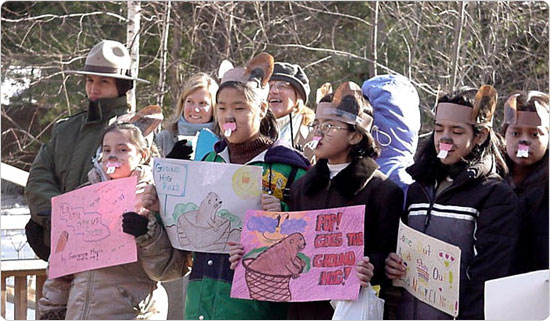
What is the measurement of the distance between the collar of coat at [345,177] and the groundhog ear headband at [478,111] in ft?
1.35

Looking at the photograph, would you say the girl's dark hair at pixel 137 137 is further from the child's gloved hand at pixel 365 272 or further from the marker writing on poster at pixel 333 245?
the child's gloved hand at pixel 365 272

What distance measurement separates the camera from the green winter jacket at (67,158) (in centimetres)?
526

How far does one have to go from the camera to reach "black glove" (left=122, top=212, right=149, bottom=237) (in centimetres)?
464

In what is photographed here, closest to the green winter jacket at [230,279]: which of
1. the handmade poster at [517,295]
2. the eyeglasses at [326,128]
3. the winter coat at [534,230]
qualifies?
the eyeglasses at [326,128]

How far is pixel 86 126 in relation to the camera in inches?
211

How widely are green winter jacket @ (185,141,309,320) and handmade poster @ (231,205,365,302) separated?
166mm

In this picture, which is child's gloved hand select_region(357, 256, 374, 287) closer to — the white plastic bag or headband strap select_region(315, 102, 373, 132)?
the white plastic bag

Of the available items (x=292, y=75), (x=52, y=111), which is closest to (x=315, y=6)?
(x=52, y=111)

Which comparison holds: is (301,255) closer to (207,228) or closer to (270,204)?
(270,204)

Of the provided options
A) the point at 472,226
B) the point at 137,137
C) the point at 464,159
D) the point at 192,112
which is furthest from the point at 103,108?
the point at 472,226

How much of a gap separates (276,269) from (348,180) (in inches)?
20.6

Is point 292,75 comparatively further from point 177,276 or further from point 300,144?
point 177,276

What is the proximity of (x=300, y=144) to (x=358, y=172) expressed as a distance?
1352 millimetres

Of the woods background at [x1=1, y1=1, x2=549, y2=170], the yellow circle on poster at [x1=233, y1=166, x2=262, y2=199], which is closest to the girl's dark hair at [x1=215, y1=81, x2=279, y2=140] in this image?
the yellow circle on poster at [x1=233, y1=166, x2=262, y2=199]
